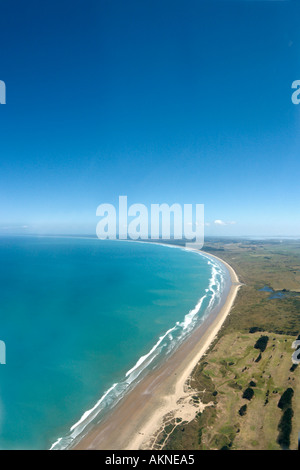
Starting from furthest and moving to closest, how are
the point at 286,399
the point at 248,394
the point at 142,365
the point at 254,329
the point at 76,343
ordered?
the point at 254,329 → the point at 76,343 → the point at 142,365 → the point at 248,394 → the point at 286,399

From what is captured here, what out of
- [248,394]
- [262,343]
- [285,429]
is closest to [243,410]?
[248,394]

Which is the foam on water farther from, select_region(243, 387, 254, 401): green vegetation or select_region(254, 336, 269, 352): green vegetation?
select_region(243, 387, 254, 401): green vegetation

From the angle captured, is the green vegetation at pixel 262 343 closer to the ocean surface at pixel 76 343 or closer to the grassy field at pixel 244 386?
the grassy field at pixel 244 386

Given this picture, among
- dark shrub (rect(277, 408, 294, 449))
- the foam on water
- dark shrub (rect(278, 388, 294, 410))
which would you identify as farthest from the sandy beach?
dark shrub (rect(278, 388, 294, 410))

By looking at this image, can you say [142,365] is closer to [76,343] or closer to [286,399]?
[76,343]

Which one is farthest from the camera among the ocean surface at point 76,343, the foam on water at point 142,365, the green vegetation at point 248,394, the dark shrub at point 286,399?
the green vegetation at point 248,394

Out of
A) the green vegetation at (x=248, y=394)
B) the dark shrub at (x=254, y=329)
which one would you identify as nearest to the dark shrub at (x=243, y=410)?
the green vegetation at (x=248, y=394)
